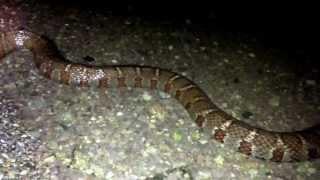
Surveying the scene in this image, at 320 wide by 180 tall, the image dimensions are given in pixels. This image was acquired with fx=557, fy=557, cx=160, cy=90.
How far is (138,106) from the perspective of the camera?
23.0 feet

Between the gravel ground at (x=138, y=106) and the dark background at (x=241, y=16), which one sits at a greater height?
the dark background at (x=241, y=16)

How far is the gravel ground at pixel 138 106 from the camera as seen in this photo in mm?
6066

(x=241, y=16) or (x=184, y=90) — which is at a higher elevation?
(x=241, y=16)

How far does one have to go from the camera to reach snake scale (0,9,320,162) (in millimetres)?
6199

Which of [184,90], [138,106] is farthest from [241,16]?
[138,106]

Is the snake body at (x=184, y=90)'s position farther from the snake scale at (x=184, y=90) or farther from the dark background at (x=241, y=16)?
the dark background at (x=241, y=16)

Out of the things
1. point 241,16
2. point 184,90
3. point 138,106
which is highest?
point 241,16

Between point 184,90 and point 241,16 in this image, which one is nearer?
point 184,90

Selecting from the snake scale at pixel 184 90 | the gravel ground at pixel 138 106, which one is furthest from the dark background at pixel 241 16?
the snake scale at pixel 184 90

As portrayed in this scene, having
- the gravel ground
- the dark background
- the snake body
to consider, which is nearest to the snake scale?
the snake body

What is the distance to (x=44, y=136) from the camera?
6.35 meters

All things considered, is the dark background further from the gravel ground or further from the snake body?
the snake body

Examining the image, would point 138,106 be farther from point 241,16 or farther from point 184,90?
point 241,16

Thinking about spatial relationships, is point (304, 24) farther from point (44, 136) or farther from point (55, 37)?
point (44, 136)
